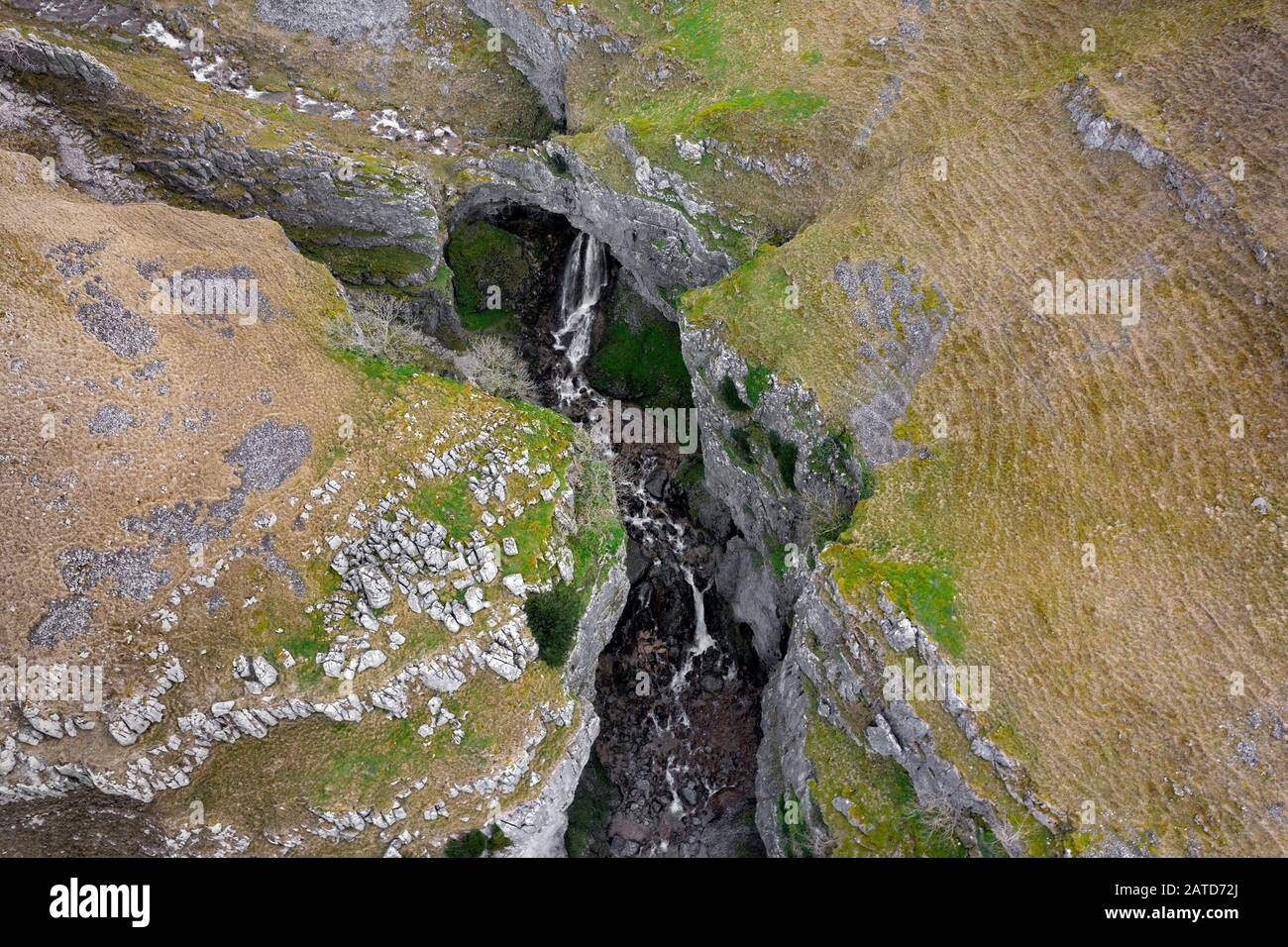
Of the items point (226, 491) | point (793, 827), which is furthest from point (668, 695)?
point (226, 491)

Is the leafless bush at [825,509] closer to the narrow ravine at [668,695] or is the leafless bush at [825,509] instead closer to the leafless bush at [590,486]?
the narrow ravine at [668,695]

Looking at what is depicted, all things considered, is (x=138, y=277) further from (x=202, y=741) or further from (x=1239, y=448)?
(x=1239, y=448)

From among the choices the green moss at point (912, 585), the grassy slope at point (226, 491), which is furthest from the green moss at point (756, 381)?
the grassy slope at point (226, 491)

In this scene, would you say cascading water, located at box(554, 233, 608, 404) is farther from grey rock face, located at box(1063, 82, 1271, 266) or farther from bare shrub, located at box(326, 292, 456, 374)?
grey rock face, located at box(1063, 82, 1271, 266)

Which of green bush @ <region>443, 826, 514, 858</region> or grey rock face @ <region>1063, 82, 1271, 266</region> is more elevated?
grey rock face @ <region>1063, 82, 1271, 266</region>

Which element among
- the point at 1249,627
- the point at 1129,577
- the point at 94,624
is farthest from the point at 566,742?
the point at 1249,627

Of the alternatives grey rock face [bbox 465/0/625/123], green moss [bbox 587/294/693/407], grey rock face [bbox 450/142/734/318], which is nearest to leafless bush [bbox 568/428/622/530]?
green moss [bbox 587/294/693/407]
